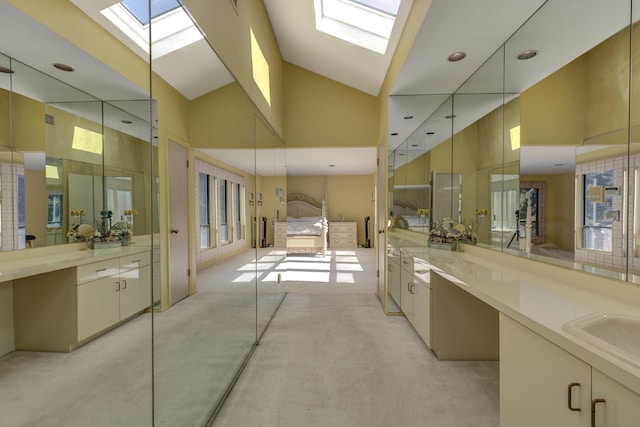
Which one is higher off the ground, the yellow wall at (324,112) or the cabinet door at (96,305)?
the yellow wall at (324,112)

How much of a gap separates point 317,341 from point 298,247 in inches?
195

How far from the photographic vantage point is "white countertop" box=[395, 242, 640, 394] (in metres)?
0.75

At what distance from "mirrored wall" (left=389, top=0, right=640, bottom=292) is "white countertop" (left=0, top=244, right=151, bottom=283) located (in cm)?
188

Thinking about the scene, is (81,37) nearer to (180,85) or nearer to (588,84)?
(180,85)

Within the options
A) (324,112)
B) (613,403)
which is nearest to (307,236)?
(324,112)

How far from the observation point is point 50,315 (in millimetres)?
715

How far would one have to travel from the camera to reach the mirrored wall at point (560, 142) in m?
1.20

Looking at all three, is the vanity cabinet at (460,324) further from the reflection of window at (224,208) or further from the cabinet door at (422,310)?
the reflection of window at (224,208)

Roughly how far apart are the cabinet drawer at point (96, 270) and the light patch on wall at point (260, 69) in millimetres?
2289

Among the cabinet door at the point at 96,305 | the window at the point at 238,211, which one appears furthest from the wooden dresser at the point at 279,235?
the cabinet door at the point at 96,305

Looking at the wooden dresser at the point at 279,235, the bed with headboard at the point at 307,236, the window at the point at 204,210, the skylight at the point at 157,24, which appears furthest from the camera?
the bed with headboard at the point at 307,236

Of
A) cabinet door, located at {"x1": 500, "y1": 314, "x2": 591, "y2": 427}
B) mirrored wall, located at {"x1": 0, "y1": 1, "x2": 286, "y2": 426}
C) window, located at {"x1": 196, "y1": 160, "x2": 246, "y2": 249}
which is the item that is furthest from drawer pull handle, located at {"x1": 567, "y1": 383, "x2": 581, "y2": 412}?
window, located at {"x1": 196, "y1": 160, "x2": 246, "y2": 249}

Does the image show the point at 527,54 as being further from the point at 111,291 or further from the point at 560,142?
the point at 111,291

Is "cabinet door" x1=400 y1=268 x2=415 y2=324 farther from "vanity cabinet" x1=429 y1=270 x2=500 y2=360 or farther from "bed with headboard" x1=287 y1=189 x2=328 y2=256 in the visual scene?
"bed with headboard" x1=287 y1=189 x2=328 y2=256
